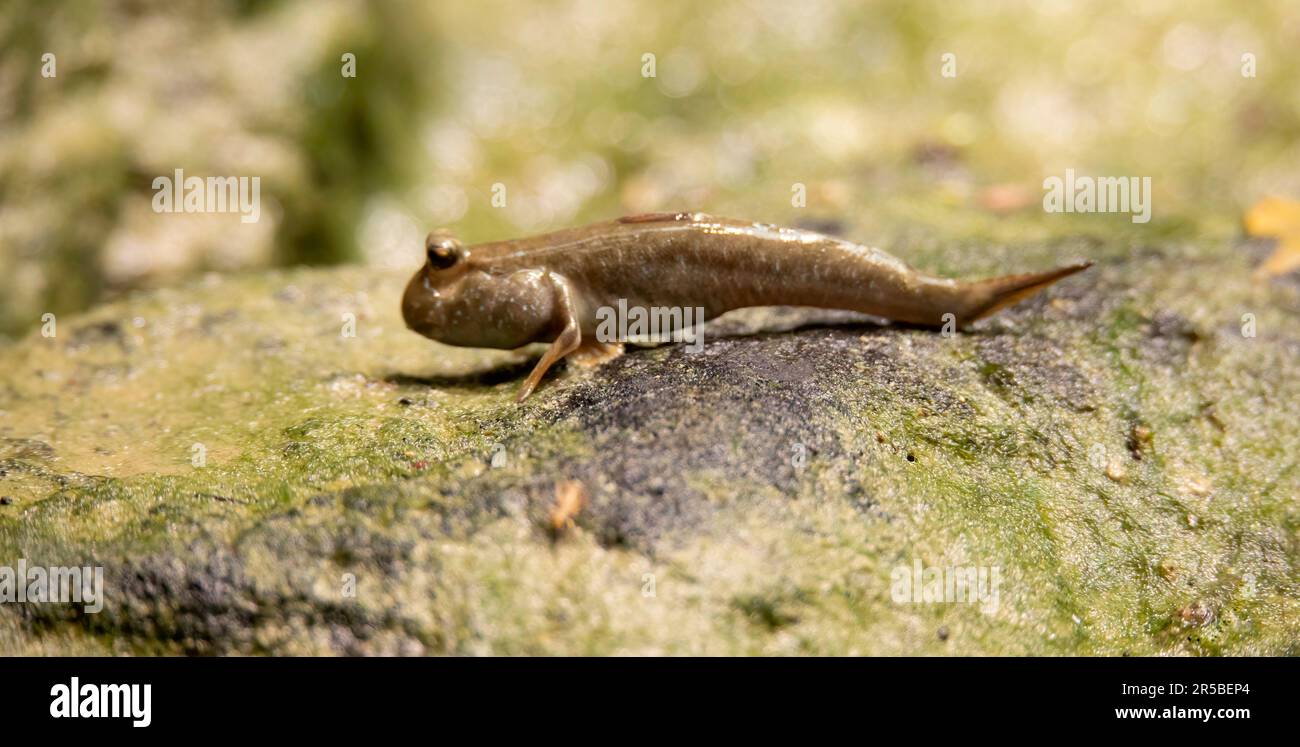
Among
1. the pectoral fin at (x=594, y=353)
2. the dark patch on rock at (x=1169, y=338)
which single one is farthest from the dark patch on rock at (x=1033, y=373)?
the pectoral fin at (x=594, y=353)

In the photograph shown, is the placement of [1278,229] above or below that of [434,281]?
above

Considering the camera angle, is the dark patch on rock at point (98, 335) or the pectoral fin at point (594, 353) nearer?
the pectoral fin at point (594, 353)

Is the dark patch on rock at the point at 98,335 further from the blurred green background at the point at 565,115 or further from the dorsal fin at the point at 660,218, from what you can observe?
the dorsal fin at the point at 660,218

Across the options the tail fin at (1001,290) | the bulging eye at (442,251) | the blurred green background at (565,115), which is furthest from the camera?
the blurred green background at (565,115)

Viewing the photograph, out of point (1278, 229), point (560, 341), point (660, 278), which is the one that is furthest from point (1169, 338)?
point (560, 341)

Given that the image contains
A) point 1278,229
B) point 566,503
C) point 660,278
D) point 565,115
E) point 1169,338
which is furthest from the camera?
point 565,115

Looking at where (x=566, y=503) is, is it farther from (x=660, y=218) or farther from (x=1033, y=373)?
(x=1033, y=373)
